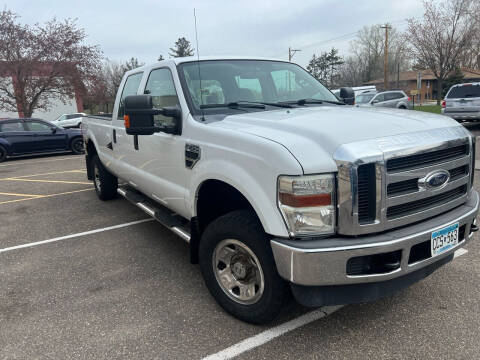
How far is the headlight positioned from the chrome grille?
0.20 ft

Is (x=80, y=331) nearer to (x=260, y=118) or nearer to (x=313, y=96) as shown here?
(x=260, y=118)

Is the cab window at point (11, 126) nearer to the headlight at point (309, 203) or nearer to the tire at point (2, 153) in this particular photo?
the tire at point (2, 153)

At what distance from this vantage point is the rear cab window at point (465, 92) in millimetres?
13836

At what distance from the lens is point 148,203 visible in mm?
4488

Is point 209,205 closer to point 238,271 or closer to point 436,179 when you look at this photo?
point 238,271

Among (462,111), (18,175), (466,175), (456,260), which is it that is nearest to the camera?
(466,175)

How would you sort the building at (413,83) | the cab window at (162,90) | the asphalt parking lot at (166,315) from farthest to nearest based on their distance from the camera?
1. the building at (413,83)
2. the cab window at (162,90)
3. the asphalt parking lot at (166,315)

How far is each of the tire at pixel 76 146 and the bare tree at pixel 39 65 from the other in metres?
8.77

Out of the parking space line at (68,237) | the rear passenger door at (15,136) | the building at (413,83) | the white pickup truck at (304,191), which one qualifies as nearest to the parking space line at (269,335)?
the white pickup truck at (304,191)

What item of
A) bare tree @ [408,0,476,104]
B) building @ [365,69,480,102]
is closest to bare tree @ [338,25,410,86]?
building @ [365,69,480,102]

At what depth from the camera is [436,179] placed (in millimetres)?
2480

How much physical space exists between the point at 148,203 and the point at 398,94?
18780 millimetres

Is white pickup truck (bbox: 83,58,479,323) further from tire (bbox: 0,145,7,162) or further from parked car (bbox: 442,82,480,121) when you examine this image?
parked car (bbox: 442,82,480,121)

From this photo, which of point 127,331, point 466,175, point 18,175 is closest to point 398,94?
point 18,175
